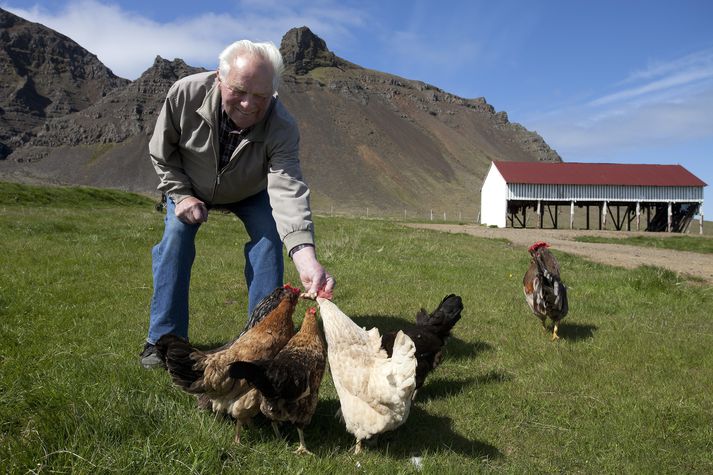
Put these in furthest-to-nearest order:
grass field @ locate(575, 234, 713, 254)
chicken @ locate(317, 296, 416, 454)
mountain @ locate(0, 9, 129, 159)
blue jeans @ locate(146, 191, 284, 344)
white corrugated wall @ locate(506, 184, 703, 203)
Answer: mountain @ locate(0, 9, 129, 159), white corrugated wall @ locate(506, 184, 703, 203), grass field @ locate(575, 234, 713, 254), blue jeans @ locate(146, 191, 284, 344), chicken @ locate(317, 296, 416, 454)

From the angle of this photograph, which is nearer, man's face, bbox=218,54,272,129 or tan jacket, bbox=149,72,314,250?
man's face, bbox=218,54,272,129

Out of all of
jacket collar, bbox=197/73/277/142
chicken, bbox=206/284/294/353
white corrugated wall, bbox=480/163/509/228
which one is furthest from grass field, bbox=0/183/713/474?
white corrugated wall, bbox=480/163/509/228

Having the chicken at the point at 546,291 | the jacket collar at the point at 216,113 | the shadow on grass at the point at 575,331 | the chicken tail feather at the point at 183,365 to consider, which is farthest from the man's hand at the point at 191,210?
the shadow on grass at the point at 575,331

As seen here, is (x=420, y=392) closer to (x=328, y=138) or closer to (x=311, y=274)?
(x=311, y=274)

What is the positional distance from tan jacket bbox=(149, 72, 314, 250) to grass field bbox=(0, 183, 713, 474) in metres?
1.66

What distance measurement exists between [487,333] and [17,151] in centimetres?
12501

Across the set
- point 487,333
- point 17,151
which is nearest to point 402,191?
point 17,151

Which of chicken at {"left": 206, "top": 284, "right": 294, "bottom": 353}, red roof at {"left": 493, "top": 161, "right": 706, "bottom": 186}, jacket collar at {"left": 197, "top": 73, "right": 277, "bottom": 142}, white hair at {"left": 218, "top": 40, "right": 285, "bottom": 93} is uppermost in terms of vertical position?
red roof at {"left": 493, "top": 161, "right": 706, "bottom": 186}

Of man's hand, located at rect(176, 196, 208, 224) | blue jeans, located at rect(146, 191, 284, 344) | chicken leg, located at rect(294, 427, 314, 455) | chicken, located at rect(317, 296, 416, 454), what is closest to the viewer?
chicken leg, located at rect(294, 427, 314, 455)

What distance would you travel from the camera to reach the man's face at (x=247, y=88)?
374 cm

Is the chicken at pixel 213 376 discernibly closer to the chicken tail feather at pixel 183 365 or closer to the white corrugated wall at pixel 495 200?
the chicken tail feather at pixel 183 365

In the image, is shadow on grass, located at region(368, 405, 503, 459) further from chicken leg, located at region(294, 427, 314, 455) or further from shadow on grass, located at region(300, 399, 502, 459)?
chicken leg, located at region(294, 427, 314, 455)

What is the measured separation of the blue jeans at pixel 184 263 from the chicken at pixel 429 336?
1384mm

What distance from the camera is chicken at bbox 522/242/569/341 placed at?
681cm
